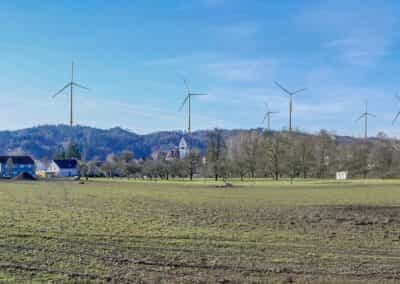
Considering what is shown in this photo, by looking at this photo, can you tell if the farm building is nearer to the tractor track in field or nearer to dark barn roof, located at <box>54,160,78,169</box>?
dark barn roof, located at <box>54,160,78,169</box>

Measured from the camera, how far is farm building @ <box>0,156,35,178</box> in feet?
554

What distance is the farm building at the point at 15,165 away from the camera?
169m

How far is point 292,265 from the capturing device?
41.8 ft

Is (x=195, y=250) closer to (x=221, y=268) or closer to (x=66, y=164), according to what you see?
(x=221, y=268)

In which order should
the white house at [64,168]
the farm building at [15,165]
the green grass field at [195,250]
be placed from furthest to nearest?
the white house at [64,168], the farm building at [15,165], the green grass field at [195,250]

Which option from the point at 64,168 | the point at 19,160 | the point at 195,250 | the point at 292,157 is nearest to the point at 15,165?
the point at 19,160

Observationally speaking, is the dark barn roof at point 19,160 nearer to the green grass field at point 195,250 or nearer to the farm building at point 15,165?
the farm building at point 15,165

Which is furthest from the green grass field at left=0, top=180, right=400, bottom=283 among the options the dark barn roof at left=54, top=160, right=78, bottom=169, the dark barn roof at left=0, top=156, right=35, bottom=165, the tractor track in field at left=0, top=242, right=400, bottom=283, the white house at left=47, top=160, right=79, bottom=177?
the dark barn roof at left=54, top=160, right=78, bottom=169

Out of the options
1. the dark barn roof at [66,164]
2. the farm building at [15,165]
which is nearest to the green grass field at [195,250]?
the farm building at [15,165]

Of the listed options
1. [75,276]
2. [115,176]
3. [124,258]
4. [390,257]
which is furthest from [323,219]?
[115,176]

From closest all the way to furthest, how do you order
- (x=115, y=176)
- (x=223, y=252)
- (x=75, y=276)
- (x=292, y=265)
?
(x=75, y=276)
(x=292, y=265)
(x=223, y=252)
(x=115, y=176)

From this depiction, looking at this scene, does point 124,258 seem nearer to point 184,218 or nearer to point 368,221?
point 184,218

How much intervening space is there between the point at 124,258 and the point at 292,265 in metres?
4.31

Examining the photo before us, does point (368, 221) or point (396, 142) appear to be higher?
point (396, 142)
